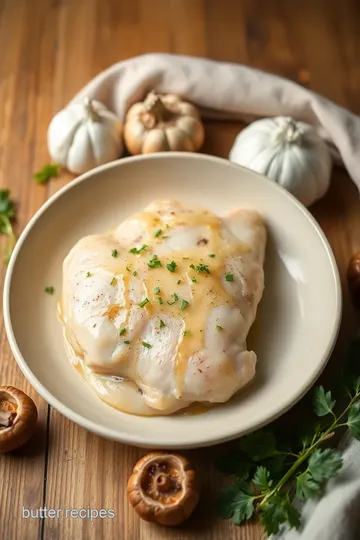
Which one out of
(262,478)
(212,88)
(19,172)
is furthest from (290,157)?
(262,478)

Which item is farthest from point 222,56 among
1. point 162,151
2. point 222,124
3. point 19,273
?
point 19,273

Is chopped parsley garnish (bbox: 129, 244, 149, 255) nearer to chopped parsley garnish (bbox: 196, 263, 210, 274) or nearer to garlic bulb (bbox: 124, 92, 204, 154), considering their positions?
chopped parsley garnish (bbox: 196, 263, 210, 274)

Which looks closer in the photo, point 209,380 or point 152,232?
point 209,380

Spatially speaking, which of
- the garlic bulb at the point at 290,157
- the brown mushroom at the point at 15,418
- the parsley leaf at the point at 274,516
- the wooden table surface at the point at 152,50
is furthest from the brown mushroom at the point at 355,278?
the brown mushroom at the point at 15,418

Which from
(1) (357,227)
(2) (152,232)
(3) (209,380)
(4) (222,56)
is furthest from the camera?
(4) (222,56)

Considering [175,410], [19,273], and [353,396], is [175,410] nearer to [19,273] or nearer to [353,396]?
[353,396]

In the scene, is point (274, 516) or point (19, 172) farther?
point (19, 172)

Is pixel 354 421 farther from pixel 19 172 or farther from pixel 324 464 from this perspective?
pixel 19 172

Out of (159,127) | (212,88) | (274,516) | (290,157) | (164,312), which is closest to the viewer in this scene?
(274,516)
